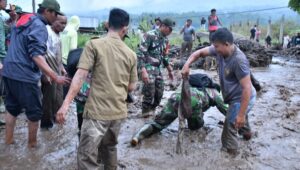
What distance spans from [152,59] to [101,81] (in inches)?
128

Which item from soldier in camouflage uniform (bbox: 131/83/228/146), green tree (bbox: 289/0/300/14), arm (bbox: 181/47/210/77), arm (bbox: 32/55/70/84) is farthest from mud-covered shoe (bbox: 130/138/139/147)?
green tree (bbox: 289/0/300/14)

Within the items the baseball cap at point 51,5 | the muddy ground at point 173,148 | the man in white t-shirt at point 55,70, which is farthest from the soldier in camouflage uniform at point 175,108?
the baseball cap at point 51,5

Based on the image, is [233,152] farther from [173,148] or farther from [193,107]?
[193,107]

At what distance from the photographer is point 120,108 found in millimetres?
3422

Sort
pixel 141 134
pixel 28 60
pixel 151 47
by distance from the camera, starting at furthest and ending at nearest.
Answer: pixel 151 47
pixel 141 134
pixel 28 60

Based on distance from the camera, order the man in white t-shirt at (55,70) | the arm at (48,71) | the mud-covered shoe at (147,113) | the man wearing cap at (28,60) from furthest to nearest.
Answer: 1. the mud-covered shoe at (147,113)
2. the man in white t-shirt at (55,70)
3. the man wearing cap at (28,60)
4. the arm at (48,71)

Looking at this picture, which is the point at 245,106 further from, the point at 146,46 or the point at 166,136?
the point at 146,46

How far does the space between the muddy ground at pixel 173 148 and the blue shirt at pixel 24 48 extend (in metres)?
1.04

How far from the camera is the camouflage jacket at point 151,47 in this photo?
6.36m

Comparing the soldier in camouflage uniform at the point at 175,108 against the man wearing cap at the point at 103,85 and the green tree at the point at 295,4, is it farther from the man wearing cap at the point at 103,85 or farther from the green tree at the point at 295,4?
the green tree at the point at 295,4

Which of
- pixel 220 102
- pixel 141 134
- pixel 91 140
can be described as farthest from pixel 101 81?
pixel 220 102

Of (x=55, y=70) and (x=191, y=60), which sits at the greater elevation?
(x=191, y=60)

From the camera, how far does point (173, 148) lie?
5113 mm

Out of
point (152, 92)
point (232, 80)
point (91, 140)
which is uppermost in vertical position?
point (232, 80)
